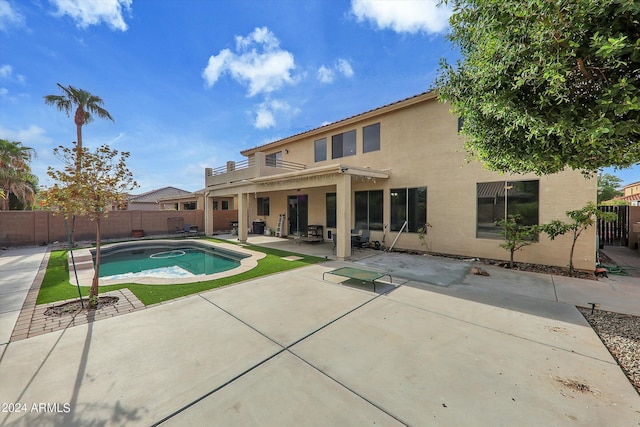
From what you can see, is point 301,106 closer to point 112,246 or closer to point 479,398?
point 112,246

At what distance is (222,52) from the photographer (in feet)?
38.0

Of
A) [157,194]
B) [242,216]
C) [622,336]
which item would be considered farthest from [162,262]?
[157,194]

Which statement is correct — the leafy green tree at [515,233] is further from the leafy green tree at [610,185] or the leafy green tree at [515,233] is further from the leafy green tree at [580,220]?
the leafy green tree at [610,185]

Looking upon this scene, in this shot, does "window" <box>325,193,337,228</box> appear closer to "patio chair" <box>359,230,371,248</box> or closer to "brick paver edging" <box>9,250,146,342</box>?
"patio chair" <box>359,230,371,248</box>

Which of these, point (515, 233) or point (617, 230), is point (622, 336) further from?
point (617, 230)

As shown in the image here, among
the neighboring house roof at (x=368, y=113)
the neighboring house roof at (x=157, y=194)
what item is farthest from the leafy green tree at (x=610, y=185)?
the neighboring house roof at (x=157, y=194)

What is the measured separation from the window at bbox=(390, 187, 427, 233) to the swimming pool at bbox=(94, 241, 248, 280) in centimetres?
724

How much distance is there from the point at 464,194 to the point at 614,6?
296 inches

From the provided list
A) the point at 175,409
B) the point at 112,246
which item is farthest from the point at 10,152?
the point at 175,409

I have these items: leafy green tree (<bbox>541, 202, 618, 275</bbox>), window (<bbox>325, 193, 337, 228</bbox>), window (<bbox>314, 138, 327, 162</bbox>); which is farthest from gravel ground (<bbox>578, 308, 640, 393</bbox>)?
window (<bbox>314, 138, 327, 162</bbox>)

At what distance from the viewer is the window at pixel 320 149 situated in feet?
46.0

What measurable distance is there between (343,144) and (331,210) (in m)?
3.72

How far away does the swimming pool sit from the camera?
352 inches

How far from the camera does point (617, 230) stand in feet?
38.9
